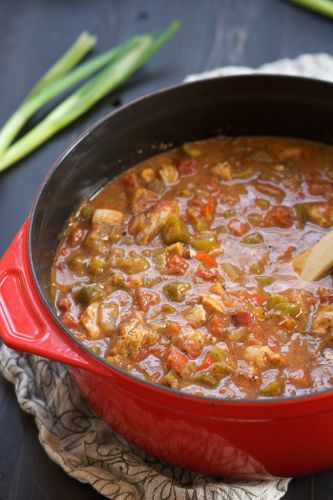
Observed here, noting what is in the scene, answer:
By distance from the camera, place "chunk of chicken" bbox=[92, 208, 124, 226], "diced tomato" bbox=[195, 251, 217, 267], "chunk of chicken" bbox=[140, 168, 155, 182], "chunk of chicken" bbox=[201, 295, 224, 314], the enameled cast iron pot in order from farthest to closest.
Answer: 1. "chunk of chicken" bbox=[140, 168, 155, 182]
2. "chunk of chicken" bbox=[92, 208, 124, 226]
3. "diced tomato" bbox=[195, 251, 217, 267]
4. "chunk of chicken" bbox=[201, 295, 224, 314]
5. the enameled cast iron pot

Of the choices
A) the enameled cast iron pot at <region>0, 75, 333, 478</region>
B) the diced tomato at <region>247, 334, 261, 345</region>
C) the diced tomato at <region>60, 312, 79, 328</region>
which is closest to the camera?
the enameled cast iron pot at <region>0, 75, 333, 478</region>

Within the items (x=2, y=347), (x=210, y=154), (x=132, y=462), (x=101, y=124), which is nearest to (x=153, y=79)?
(x=210, y=154)

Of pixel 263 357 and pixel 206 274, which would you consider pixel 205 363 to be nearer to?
pixel 263 357

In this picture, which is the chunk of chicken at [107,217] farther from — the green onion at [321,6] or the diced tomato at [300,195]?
the green onion at [321,6]

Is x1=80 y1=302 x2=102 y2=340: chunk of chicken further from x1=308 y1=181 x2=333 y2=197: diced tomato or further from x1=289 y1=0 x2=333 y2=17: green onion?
x1=289 y1=0 x2=333 y2=17: green onion

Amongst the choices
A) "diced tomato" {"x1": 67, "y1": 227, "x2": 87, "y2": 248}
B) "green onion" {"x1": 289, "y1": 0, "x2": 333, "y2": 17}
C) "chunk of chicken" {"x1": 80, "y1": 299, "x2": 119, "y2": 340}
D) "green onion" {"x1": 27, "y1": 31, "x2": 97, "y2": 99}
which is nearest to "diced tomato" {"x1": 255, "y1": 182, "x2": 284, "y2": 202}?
"diced tomato" {"x1": 67, "y1": 227, "x2": 87, "y2": 248}

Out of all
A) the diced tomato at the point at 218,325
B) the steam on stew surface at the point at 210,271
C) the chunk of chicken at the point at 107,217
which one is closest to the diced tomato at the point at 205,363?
the steam on stew surface at the point at 210,271
